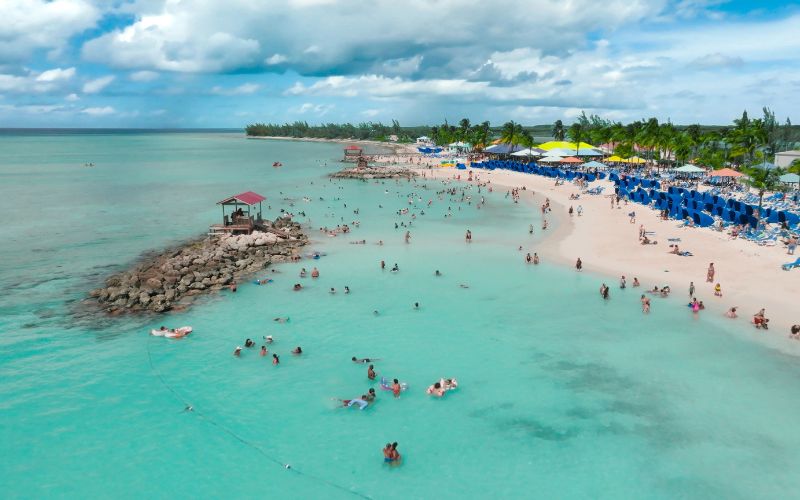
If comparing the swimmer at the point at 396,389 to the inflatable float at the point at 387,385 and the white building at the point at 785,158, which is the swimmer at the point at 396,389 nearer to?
the inflatable float at the point at 387,385

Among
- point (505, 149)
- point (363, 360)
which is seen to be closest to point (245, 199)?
point (363, 360)

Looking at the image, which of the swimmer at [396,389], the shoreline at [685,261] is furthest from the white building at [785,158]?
the swimmer at [396,389]

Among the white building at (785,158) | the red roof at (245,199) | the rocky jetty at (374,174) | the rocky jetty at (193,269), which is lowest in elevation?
the rocky jetty at (193,269)

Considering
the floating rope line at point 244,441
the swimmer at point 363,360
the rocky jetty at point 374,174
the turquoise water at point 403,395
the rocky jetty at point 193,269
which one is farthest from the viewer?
the rocky jetty at point 374,174

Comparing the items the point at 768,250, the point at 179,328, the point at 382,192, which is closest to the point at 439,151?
the point at 382,192

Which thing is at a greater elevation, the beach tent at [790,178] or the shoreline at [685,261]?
the beach tent at [790,178]

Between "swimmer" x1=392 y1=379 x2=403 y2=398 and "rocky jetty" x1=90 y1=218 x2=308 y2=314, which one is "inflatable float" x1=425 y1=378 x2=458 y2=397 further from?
"rocky jetty" x1=90 y1=218 x2=308 y2=314

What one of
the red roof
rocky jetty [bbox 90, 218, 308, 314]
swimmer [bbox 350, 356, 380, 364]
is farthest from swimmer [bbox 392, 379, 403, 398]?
the red roof
